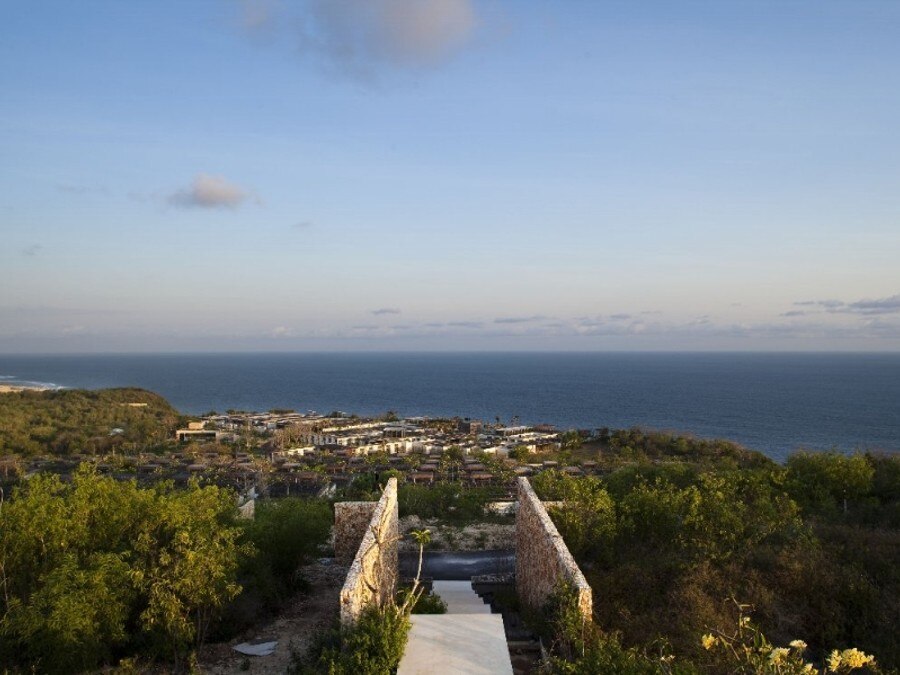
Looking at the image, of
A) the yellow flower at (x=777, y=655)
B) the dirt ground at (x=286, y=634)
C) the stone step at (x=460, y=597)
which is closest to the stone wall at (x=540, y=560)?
the stone step at (x=460, y=597)

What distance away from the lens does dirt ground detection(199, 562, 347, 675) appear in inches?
402

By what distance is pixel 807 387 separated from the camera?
12756cm

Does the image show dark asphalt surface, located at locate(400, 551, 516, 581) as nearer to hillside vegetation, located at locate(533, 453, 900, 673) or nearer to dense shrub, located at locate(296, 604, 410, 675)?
hillside vegetation, located at locate(533, 453, 900, 673)

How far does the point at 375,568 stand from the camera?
10.3 meters

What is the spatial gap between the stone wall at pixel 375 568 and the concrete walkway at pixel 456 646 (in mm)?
875

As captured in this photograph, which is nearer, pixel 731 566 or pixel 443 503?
pixel 731 566

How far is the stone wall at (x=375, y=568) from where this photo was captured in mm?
8703

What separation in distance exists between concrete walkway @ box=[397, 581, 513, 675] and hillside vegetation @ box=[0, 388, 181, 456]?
38195 mm

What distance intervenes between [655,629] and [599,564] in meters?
3.26

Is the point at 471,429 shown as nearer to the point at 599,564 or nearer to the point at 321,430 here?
the point at 321,430

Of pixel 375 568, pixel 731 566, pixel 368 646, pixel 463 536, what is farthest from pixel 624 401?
pixel 368 646

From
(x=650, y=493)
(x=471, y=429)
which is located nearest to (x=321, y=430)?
(x=471, y=429)

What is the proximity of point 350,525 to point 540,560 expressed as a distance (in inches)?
238

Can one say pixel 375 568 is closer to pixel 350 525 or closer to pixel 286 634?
pixel 286 634
